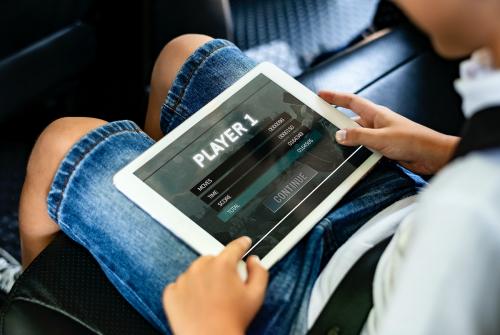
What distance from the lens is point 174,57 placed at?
33.8 inches

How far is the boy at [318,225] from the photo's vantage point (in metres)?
0.47

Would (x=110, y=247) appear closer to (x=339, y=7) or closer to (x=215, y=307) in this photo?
(x=215, y=307)

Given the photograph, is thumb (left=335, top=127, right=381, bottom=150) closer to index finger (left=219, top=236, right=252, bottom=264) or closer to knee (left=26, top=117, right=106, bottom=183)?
index finger (left=219, top=236, right=252, bottom=264)

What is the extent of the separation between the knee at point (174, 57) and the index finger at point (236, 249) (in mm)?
308

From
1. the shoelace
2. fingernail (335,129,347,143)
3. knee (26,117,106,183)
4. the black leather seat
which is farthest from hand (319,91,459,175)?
the shoelace

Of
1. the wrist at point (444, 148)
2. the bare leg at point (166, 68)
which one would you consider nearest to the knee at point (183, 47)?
the bare leg at point (166, 68)

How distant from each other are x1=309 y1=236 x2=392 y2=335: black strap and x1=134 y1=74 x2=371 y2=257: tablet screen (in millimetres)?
89

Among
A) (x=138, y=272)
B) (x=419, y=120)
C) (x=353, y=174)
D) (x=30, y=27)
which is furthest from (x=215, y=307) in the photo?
(x=30, y=27)

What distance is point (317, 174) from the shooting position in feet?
2.35

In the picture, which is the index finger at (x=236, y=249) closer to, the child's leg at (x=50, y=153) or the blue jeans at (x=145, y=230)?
the blue jeans at (x=145, y=230)

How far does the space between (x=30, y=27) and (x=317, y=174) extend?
0.60m

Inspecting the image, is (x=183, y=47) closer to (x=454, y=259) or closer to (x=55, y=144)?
(x=55, y=144)

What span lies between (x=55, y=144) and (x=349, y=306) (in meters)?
0.39

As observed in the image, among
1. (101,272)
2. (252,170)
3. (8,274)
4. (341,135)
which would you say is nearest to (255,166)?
(252,170)
